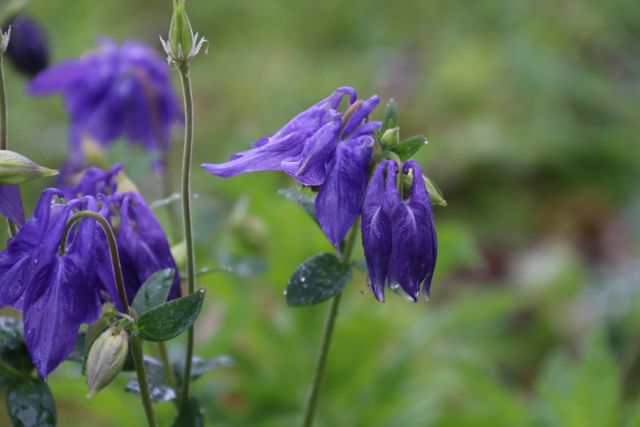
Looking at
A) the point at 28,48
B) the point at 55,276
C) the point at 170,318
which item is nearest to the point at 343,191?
the point at 170,318

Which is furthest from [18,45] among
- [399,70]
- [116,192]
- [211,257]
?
[399,70]

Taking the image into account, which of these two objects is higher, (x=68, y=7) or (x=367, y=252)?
(x=367, y=252)

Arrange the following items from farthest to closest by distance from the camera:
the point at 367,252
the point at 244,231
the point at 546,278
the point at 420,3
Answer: the point at 420,3 → the point at 546,278 → the point at 244,231 → the point at 367,252

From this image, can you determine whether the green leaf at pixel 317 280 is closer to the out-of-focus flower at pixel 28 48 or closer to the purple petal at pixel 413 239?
the purple petal at pixel 413 239

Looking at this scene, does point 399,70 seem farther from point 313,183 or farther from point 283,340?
point 313,183

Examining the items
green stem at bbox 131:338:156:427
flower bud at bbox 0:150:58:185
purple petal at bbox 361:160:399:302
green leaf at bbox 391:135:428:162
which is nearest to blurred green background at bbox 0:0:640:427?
purple petal at bbox 361:160:399:302

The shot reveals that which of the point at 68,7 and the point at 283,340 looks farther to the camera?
the point at 68,7

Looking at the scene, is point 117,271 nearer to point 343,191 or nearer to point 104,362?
point 104,362
